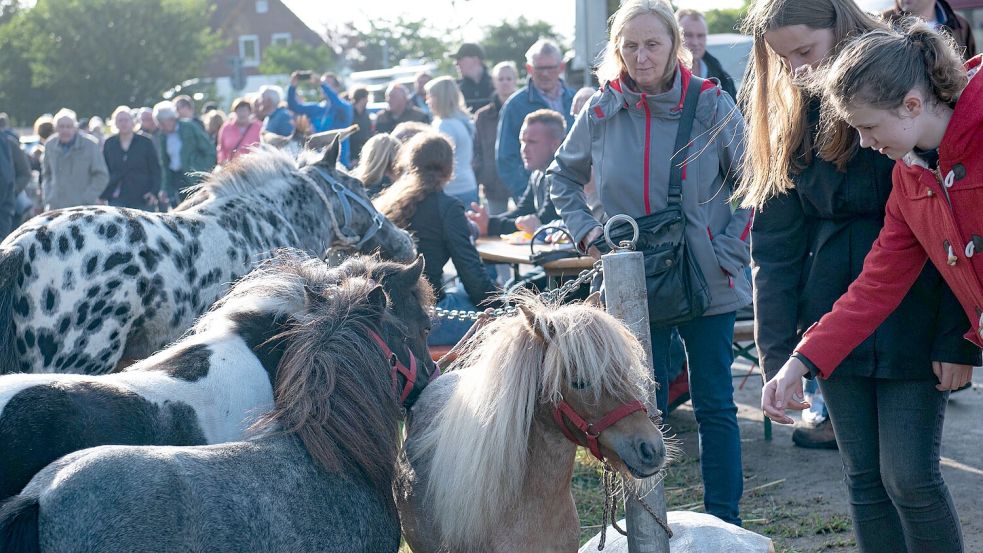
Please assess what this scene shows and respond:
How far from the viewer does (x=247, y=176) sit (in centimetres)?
557

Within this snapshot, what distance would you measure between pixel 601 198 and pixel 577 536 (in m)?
1.57

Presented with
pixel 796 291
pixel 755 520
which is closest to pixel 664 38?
pixel 796 291

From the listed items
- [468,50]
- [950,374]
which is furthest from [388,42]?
[950,374]

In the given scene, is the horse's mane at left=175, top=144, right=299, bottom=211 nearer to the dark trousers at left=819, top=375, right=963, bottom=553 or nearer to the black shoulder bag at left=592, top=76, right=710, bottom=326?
the black shoulder bag at left=592, top=76, right=710, bottom=326

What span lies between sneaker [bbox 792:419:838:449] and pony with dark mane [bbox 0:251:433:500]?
3.06 m

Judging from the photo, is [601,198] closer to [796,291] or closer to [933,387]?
[796,291]

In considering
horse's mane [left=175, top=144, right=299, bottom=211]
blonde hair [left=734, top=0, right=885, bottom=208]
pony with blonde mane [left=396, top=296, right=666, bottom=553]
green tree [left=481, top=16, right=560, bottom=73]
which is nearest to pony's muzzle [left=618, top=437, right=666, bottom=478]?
pony with blonde mane [left=396, top=296, right=666, bottom=553]

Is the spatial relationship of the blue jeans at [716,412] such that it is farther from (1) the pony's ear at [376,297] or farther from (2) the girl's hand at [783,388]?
→ (1) the pony's ear at [376,297]

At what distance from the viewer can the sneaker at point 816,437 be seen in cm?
601

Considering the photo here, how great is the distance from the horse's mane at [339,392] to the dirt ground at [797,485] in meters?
1.84

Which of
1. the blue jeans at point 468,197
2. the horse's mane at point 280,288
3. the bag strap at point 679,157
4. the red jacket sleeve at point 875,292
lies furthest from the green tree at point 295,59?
the red jacket sleeve at point 875,292

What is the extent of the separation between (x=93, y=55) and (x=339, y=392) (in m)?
52.8

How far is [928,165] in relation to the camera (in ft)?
9.43

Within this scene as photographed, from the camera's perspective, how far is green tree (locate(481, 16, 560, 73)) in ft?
147
